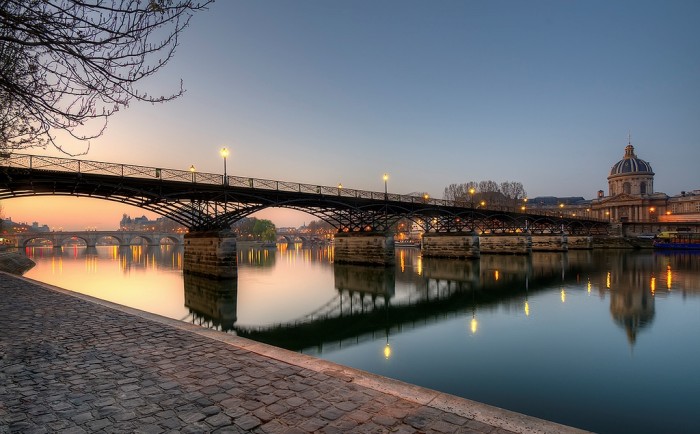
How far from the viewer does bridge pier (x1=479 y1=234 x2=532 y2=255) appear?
59.6m

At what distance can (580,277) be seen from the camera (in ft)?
106

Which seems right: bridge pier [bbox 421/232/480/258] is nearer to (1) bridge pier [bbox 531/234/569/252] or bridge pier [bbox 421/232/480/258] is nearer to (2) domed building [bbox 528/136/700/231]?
(1) bridge pier [bbox 531/234/569/252]

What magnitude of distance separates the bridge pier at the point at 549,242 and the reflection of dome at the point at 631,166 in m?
108

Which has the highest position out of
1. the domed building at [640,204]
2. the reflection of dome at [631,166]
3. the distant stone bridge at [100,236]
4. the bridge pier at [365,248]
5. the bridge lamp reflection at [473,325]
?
the reflection of dome at [631,166]

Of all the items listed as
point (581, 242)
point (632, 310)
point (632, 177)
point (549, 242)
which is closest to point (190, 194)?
point (632, 310)

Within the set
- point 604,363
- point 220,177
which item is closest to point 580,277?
point 604,363

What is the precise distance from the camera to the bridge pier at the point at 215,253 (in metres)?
29.0

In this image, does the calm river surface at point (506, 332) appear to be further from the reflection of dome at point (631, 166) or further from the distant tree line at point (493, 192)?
the reflection of dome at point (631, 166)

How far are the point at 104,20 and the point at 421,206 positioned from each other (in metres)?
45.9

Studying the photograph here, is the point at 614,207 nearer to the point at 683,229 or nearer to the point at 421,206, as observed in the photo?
the point at 683,229

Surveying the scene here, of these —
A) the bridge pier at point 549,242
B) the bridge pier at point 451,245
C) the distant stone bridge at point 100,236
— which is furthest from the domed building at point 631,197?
the distant stone bridge at point 100,236

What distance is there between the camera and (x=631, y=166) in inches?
5837

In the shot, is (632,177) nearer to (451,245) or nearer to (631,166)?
(631,166)

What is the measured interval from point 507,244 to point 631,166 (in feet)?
416
